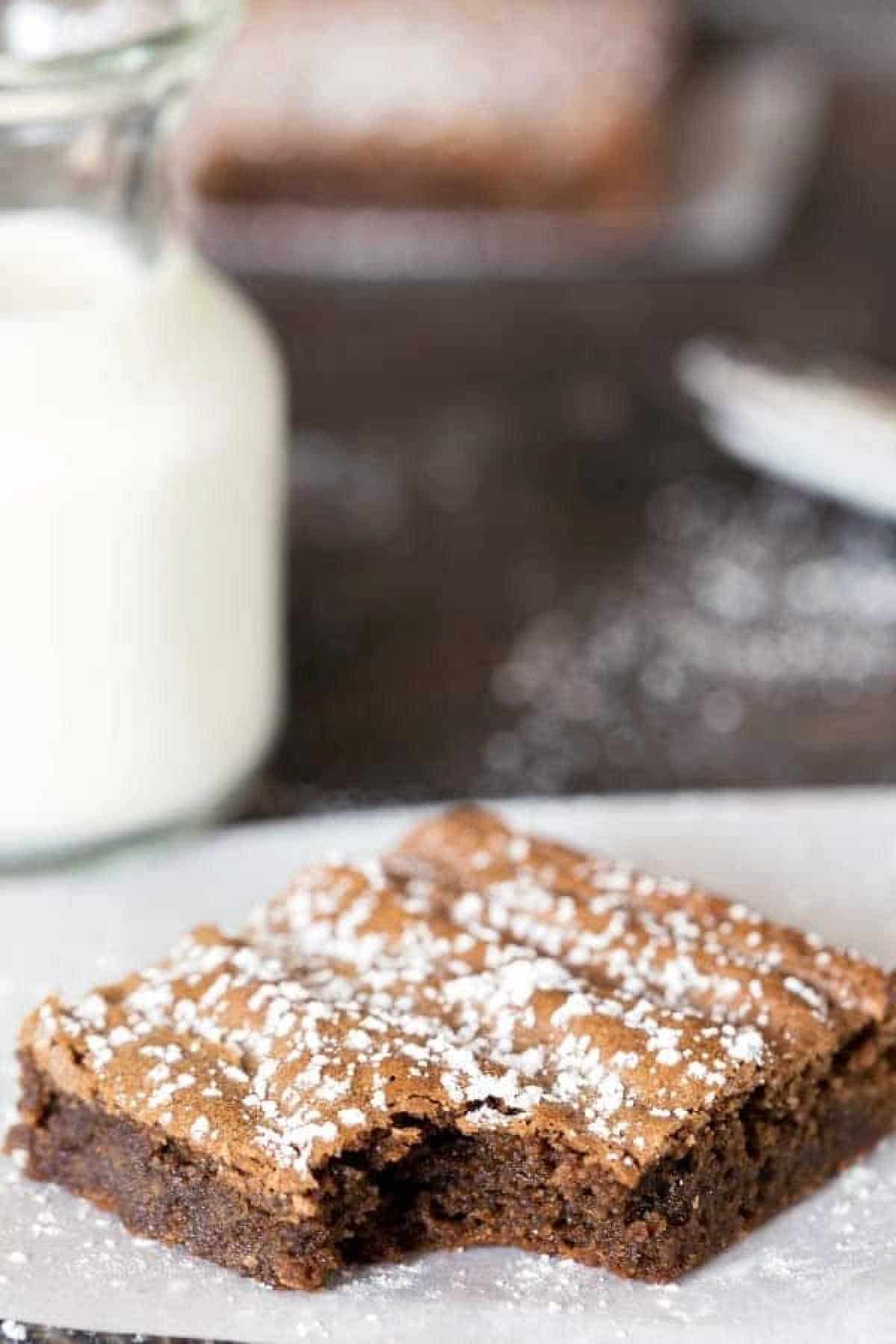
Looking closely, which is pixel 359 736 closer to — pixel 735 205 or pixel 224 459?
pixel 224 459

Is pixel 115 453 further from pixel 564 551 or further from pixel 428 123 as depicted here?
pixel 428 123

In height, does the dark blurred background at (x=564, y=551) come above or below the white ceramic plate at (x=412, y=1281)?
below

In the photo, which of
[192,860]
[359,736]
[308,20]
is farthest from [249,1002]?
[308,20]

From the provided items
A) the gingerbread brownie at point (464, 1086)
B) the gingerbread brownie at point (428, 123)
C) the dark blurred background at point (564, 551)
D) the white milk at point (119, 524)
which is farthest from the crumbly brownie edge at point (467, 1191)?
the gingerbread brownie at point (428, 123)

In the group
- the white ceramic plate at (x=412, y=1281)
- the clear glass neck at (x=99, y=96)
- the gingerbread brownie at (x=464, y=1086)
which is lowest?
the white ceramic plate at (x=412, y=1281)

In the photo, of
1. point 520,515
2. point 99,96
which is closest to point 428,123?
point 520,515

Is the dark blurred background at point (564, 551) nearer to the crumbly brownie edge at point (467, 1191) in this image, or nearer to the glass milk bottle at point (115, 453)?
the glass milk bottle at point (115, 453)
